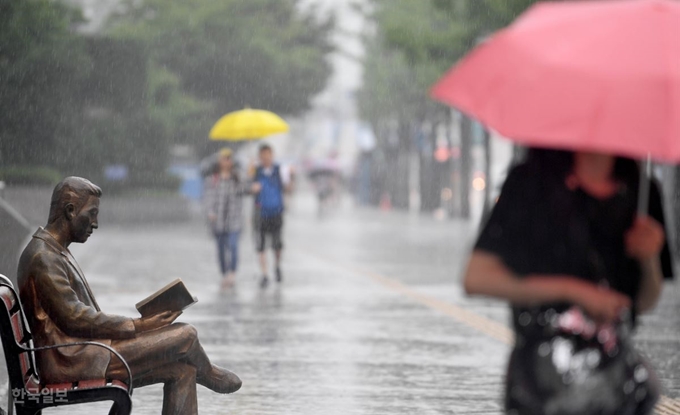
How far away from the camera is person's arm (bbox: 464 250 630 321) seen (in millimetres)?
3963

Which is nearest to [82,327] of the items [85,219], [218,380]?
[85,219]

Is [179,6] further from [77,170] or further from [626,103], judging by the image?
[626,103]

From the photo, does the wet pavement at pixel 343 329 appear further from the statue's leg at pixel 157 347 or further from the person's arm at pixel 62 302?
the person's arm at pixel 62 302

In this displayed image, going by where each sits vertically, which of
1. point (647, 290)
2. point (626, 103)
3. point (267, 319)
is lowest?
point (267, 319)

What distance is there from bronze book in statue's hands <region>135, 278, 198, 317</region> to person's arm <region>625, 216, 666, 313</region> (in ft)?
8.18

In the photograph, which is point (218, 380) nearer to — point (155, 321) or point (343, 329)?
point (155, 321)

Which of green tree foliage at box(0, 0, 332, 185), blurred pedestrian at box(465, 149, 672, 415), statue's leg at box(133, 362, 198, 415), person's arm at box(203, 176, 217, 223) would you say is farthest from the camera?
green tree foliage at box(0, 0, 332, 185)

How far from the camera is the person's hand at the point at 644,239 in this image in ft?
13.2

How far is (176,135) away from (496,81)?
129ft

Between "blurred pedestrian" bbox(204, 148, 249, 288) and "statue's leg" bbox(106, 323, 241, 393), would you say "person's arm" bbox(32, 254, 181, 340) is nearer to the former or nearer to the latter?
"statue's leg" bbox(106, 323, 241, 393)

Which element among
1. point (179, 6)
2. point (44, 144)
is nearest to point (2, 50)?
point (44, 144)

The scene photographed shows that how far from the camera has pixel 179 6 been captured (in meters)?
44.3

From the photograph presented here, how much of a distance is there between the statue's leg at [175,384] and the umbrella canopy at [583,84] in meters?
2.68

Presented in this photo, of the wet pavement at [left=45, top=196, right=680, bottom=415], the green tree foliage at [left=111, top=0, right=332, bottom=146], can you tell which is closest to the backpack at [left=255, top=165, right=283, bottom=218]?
the wet pavement at [left=45, top=196, right=680, bottom=415]
